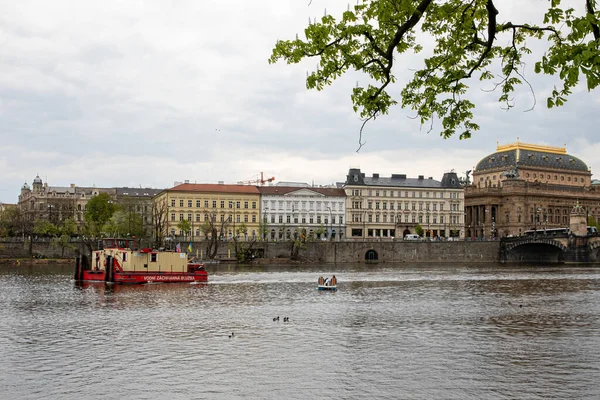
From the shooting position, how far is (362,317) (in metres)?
36.4

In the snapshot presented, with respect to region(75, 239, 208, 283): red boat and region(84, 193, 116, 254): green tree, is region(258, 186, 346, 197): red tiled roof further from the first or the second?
region(75, 239, 208, 283): red boat

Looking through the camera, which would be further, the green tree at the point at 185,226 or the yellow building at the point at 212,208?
the yellow building at the point at 212,208

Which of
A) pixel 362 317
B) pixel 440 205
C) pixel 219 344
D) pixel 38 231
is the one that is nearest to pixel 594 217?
pixel 440 205

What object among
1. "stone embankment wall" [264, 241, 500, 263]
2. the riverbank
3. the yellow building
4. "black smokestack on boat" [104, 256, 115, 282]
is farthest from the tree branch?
the yellow building

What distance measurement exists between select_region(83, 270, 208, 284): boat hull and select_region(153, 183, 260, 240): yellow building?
66.3 metres

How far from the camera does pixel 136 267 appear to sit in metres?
63.9

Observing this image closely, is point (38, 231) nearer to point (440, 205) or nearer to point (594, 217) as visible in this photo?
point (440, 205)

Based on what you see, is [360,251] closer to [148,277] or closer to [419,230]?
[419,230]

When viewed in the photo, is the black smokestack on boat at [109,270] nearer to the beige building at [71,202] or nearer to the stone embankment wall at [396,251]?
the stone embankment wall at [396,251]

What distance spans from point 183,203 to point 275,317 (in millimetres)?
103956

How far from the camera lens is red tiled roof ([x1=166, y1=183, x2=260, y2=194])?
455ft

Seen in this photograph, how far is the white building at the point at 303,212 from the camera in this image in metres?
143

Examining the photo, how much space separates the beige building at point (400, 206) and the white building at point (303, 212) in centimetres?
272

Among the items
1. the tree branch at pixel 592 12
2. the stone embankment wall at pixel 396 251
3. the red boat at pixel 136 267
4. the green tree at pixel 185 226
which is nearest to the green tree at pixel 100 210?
the green tree at pixel 185 226
